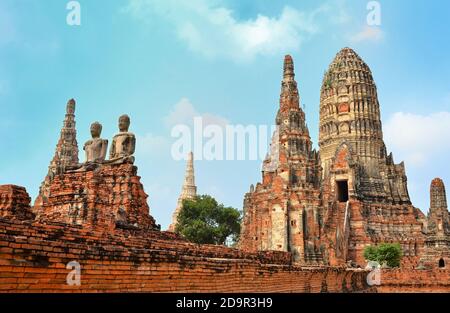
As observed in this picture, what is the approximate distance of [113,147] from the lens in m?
15.4

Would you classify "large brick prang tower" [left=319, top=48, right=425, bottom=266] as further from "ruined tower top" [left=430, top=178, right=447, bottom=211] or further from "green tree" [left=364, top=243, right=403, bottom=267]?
"ruined tower top" [left=430, top=178, right=447, bottom=211]

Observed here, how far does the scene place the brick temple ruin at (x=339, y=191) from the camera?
1626 inches

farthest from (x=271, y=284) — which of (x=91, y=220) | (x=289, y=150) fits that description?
(x=289, y=150)

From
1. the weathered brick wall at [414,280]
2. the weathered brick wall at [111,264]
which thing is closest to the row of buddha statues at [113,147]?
the weathered brick wall at [111,264]

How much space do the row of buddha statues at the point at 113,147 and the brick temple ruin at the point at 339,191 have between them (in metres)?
27.2

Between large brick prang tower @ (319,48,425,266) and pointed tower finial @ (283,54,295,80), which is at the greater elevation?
pointed tower finial @ (283,54,295,80)

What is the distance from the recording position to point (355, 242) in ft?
154

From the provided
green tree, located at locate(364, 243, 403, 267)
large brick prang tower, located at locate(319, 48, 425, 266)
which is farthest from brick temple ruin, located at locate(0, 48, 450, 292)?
green tree, located at locate(364, 243, 403, 267)

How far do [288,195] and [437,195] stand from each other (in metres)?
12.3

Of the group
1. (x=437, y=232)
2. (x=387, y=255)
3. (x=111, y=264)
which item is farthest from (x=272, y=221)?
(x=111, y=264)

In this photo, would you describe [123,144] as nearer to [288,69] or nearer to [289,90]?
[289,90]

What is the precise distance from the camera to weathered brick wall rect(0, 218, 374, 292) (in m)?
7.05

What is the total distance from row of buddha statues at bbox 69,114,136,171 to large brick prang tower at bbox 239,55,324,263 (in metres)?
27.2
